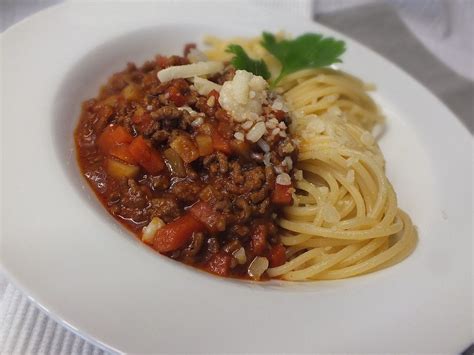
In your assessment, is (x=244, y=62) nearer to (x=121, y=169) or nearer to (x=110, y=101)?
(x=110, y=101)

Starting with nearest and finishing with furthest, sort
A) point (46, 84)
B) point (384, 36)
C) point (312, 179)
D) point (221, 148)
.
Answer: point (221, 148) < point (46, 84) < point (312, 179) < point (384, 36)

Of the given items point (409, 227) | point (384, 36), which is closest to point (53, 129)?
point (409, 227)

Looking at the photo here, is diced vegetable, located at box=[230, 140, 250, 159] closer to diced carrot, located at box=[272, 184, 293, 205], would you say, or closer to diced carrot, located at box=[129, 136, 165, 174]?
diced carrot, located at box=[272, 184, 293, 205]

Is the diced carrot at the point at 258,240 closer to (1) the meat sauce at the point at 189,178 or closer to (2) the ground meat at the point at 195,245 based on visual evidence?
(1) the meat sauce at the point at 189,178

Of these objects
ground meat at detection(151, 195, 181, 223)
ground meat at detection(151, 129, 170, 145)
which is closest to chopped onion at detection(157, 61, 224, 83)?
ground meat at detection(151, 129, 170, 145)

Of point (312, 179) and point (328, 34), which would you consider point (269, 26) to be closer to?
point (328, 34)

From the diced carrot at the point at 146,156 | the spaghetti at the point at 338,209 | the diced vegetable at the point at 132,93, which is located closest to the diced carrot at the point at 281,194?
the spaghetti at the point at 338,209
